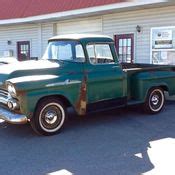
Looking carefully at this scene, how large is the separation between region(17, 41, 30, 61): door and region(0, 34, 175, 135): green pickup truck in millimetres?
10807

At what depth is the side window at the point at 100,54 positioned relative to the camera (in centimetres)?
805

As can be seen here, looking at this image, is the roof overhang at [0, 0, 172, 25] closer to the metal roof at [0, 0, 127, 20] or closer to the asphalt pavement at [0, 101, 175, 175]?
the metal roof at [0, 0, 127, 20]

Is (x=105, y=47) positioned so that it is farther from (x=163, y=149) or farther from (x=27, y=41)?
(x=27, y=41)

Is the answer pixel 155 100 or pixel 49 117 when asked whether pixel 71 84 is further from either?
pixel 155 100

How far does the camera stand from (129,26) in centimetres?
1363

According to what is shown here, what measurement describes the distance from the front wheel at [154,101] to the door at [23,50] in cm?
1099

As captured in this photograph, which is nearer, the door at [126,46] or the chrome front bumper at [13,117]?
the chrome front bumper at [13,117]

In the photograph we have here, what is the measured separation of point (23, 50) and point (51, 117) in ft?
42.0

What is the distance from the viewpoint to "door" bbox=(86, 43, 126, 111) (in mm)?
7891

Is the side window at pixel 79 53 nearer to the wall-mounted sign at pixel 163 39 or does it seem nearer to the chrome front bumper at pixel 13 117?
the chrome front bumper at pixel 13 117

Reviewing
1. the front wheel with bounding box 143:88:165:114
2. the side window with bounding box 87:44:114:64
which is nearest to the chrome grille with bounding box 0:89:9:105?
the side window with bounding box 87:44:114:64

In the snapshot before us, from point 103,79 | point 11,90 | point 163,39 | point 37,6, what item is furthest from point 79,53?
point 37,6

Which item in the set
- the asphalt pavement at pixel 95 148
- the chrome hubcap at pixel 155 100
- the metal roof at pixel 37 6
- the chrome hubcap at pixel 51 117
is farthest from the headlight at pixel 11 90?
the metal roof at pixel 37 6

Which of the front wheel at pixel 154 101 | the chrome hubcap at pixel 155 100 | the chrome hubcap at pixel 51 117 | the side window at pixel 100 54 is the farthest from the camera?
the chrome hubcap at pixel 155 100
